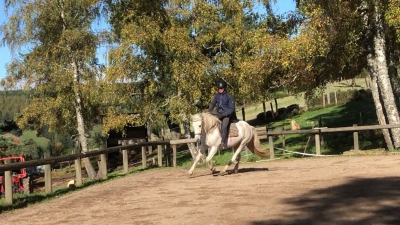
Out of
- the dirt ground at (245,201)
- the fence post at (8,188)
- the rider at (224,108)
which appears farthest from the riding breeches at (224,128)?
the fence post at (8,188)

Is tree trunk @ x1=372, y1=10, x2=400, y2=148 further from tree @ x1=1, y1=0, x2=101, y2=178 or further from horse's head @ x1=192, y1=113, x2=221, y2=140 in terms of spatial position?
tree @ x1=1, y1=0, x2=101, y2=178

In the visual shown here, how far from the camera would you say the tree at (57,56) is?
922 inches

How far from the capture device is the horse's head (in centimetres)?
1203

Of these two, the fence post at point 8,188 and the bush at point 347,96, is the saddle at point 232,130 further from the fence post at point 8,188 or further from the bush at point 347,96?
the bush at point 347,96

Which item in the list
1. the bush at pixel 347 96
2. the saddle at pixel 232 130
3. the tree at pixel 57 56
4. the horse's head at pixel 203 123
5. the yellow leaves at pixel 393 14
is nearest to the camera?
the horse's head at pixel 203 123

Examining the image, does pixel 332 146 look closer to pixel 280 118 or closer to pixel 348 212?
pixel 348 212

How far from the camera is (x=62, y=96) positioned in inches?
949

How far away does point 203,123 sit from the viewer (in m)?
12.2

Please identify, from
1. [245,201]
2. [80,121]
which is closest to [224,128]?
[245,201]

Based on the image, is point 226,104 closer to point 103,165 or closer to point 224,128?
point 224,128

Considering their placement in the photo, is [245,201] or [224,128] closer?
[245,201]

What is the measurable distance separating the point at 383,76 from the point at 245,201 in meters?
11.2

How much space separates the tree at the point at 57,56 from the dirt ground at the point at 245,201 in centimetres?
1270

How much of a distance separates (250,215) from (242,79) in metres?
14.0
